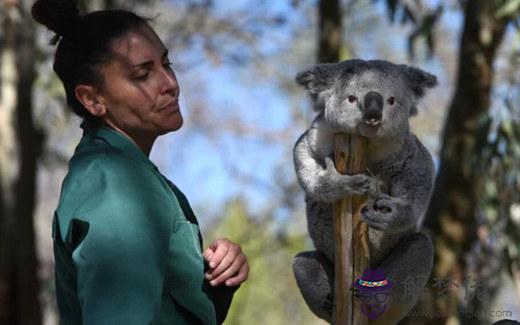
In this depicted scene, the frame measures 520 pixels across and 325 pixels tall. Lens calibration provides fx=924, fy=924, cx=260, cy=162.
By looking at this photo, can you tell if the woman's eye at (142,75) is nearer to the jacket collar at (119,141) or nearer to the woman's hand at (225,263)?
the jacket collar at (119,141)

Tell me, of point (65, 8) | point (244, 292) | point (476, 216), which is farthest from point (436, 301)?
point (244, 292)

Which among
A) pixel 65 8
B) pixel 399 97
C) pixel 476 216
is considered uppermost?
pixel 65 8

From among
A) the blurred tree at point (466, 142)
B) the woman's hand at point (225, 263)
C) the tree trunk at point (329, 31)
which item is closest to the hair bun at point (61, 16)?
the woman's hand at point (225, 263)

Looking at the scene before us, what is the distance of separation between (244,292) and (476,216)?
134 inches

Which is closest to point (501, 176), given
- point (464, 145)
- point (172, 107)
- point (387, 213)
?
point (464, 145)

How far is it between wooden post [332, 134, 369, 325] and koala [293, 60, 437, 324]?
2cm

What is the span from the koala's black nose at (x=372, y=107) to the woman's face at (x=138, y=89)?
54 centimetres

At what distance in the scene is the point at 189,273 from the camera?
68.6 inches

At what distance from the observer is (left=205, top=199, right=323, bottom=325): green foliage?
28.7 feet

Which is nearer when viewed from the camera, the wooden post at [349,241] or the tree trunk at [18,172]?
the wooden post at [349,241]

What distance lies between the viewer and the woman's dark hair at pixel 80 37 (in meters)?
1.85

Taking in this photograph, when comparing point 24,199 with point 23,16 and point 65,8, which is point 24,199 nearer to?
point 23,16

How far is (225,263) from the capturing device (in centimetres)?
179

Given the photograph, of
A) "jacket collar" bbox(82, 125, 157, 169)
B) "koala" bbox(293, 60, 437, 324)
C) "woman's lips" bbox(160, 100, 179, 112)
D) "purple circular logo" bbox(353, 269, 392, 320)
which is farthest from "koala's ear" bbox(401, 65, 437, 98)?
"jacket collar" bbox(82, 125, 157, 169)
